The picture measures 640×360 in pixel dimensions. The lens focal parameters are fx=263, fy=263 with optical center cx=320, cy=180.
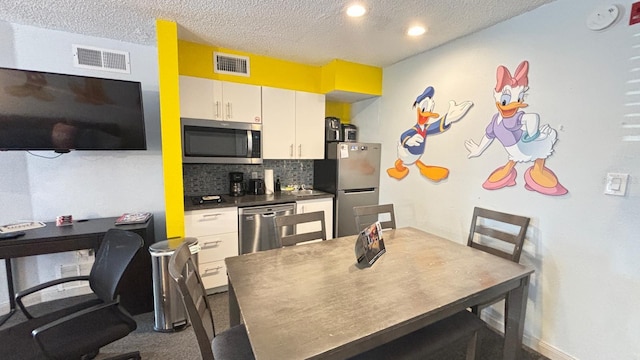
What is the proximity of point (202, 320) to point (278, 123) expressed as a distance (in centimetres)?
241

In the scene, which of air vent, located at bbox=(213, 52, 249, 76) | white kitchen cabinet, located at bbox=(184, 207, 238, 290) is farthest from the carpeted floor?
air vent, located at bbox=(213, 52, 249, 76)

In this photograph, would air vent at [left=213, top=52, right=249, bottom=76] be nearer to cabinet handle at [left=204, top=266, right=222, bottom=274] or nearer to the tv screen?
the tv screen

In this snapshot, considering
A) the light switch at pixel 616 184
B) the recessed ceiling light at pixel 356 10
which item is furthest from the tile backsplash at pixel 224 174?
the light switch at pixel 616 184

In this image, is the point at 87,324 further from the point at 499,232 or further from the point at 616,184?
the point at 616,184

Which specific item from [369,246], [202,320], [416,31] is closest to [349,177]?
[416,31]

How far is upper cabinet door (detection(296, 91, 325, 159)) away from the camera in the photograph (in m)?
3.28

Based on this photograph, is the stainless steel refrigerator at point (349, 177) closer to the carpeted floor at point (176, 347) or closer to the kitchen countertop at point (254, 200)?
the kitchen countertop at point (254, 200)

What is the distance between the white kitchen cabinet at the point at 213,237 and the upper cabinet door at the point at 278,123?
0.87 m

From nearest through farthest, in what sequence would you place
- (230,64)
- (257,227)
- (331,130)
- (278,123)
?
(257,227) < (230,64) < (278,123) < (331,130)

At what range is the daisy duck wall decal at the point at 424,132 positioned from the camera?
2547 millimetres

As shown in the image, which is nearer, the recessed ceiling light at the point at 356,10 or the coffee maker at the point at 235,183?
the recessed ceiling light at the point at 356,10

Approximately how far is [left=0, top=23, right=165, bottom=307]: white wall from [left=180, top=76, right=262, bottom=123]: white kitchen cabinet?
1.21 feet

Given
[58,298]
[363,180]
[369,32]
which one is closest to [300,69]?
[369,32]

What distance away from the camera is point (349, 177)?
3328mm
